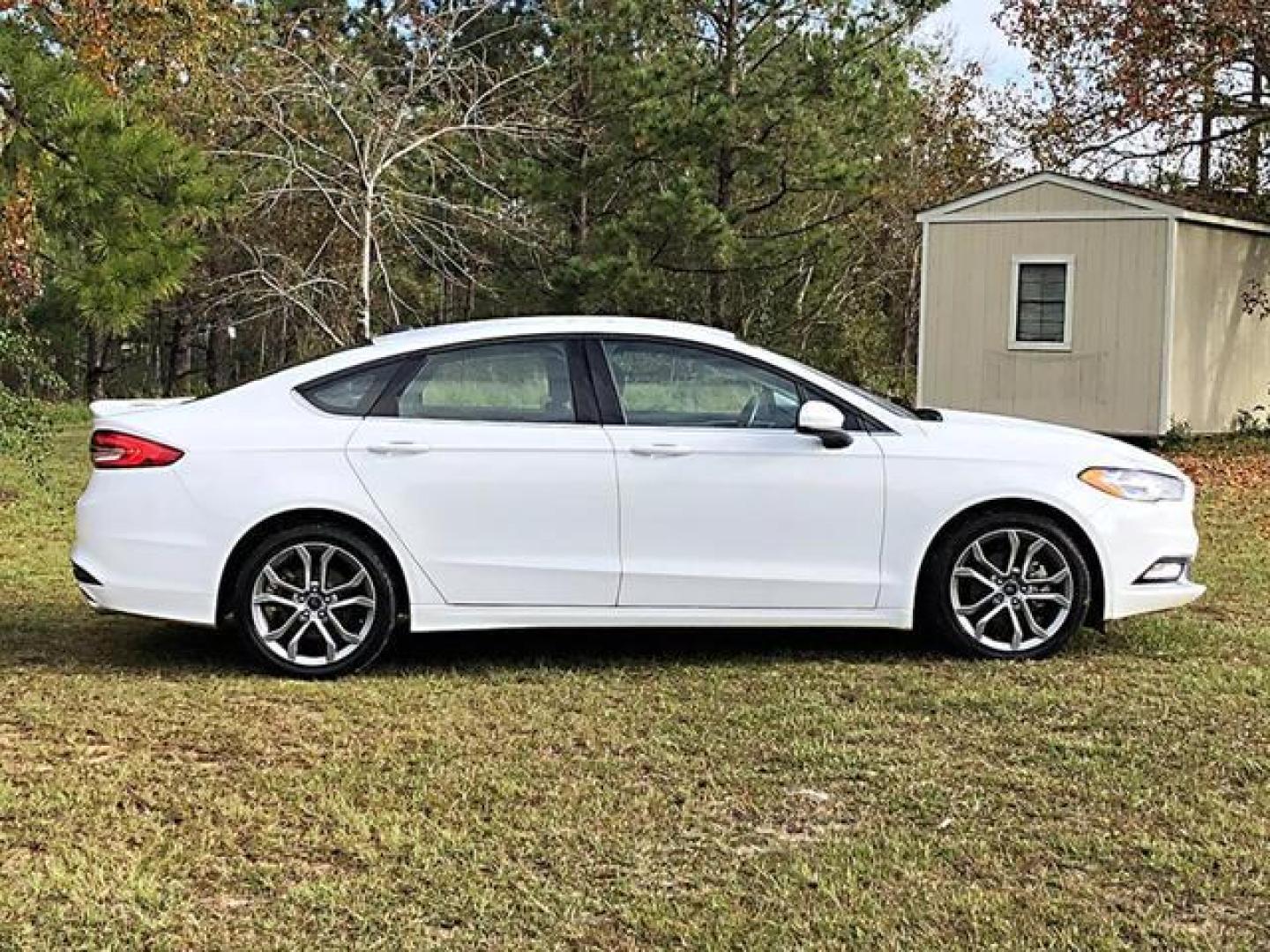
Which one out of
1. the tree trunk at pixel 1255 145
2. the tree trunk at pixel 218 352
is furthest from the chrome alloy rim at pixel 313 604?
the tree trunk at pixel 218 352

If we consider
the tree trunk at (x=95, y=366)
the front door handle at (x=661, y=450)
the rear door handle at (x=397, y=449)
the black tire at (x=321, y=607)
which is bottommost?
the black tire at (x=321, y=607)

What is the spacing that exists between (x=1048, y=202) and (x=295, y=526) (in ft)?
45.4

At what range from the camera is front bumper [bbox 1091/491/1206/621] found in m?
6.25

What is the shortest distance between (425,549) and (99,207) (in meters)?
4.72

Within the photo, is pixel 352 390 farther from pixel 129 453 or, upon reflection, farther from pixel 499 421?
pixel 129 453

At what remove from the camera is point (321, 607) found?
6004mm

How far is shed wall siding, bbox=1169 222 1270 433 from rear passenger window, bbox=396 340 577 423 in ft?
42.8

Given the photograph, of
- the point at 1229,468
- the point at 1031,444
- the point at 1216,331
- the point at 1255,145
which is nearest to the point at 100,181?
the point at 1031,444

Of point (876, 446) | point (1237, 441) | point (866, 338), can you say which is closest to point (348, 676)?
point (876, 446)

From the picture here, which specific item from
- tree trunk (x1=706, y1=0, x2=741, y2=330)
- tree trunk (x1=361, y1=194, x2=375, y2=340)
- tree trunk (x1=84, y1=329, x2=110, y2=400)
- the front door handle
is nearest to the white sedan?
the front door handle

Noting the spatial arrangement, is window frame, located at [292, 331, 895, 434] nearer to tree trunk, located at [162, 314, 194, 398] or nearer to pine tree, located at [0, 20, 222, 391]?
pine tree, located at [0, 20, 222, 391]

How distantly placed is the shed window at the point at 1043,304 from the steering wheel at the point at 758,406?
12676mm

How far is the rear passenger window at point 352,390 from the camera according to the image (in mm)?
6133

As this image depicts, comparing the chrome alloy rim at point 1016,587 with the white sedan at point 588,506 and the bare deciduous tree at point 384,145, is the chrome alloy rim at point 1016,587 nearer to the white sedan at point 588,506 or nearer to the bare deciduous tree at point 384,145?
the white sedan at point 588,506
